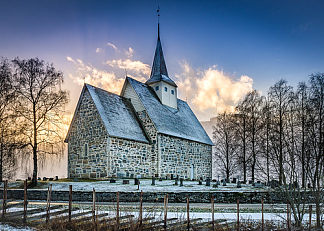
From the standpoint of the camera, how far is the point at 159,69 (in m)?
37.2

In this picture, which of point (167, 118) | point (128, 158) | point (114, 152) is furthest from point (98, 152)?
point (167, 118)

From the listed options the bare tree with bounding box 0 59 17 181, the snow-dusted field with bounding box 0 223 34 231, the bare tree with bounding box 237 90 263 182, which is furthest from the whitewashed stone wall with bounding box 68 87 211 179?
the snow-dusted field with bounding box 0 223 34 231

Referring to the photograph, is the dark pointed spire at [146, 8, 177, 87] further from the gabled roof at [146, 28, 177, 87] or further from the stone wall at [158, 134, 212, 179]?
the stone wall at [158, 134, 212, 179]

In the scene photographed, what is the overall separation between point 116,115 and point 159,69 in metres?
12.8

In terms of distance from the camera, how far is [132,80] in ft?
103

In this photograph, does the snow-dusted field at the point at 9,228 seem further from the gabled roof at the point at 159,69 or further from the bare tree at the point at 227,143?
the bare tree at the point at 227,143

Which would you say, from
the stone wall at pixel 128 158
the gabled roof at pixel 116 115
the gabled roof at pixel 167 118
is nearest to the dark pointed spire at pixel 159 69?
the gabled roof at pixel 167 118

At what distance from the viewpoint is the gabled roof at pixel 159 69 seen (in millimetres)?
35156

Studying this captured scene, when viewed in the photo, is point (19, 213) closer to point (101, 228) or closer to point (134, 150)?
point (101, 228)

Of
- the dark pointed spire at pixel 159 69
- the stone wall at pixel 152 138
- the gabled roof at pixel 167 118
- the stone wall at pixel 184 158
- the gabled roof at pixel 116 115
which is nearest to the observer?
the gabled roof at pixel 116 115

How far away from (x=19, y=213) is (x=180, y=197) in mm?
8046

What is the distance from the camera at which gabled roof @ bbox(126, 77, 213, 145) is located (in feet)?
95.7

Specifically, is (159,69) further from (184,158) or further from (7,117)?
(7,117)

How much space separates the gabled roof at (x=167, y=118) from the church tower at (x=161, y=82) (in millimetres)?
662
